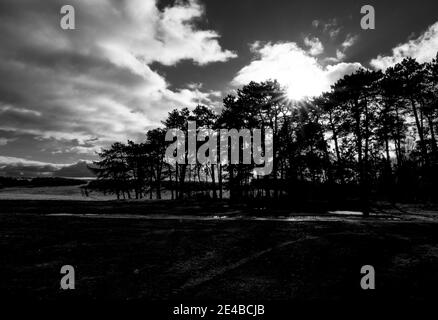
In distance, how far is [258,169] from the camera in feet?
115

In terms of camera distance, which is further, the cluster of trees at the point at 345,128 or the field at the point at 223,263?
the cluster of trees at the point at 345,128

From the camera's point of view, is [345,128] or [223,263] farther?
[345,128]

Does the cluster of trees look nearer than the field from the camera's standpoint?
No

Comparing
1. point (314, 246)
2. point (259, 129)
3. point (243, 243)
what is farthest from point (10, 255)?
point (259, 129)

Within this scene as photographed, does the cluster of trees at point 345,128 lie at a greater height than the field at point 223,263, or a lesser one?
greater

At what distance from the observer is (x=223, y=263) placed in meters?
7.34

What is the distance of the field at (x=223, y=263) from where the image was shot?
5.44 meters

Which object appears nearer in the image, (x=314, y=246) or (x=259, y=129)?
(x=314, y=246)

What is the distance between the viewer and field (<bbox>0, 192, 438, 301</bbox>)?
5.44 metres

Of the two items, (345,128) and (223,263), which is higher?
(345,128)
